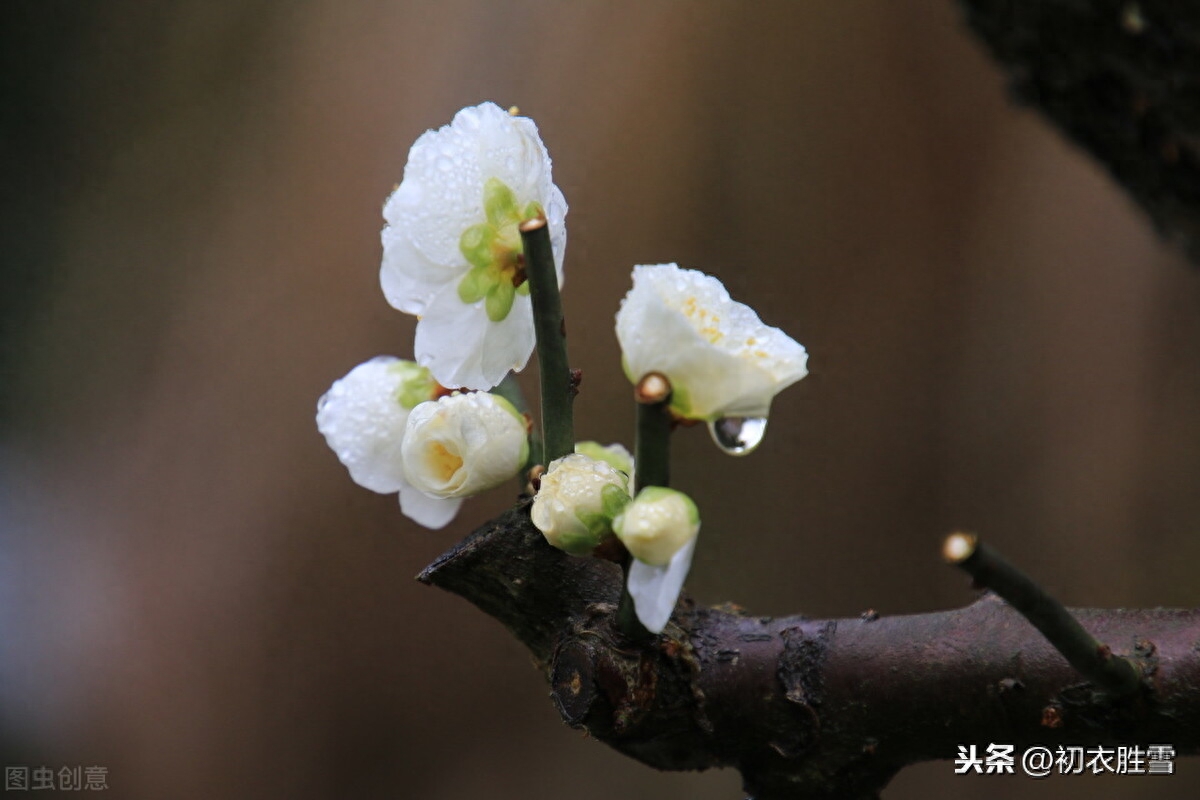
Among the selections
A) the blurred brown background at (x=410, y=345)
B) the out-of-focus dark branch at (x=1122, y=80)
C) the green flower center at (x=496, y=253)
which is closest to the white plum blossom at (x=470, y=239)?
the green flower center at (x=496, y=253)

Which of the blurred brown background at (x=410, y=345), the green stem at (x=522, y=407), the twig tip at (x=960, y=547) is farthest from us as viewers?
the blurred brown background at (x=410, y=345)

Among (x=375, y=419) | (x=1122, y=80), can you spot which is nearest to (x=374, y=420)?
(x=375, y=419)

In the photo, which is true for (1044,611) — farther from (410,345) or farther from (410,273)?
(410,345)

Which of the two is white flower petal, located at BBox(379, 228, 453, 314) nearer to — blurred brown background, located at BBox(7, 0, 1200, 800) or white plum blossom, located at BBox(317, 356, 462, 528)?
white plum blossom, located at BBox(317, 356, 462, 528)

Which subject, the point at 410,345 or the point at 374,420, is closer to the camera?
the point at 374,420

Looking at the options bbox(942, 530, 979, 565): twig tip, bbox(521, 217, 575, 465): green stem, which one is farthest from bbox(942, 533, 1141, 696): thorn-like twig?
bbox(521, 217, 575, 465): green stem

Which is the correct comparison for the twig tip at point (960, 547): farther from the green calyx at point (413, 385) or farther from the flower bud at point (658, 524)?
the green calyx at point (413, 385)

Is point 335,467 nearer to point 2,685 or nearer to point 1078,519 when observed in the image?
point 2,685
